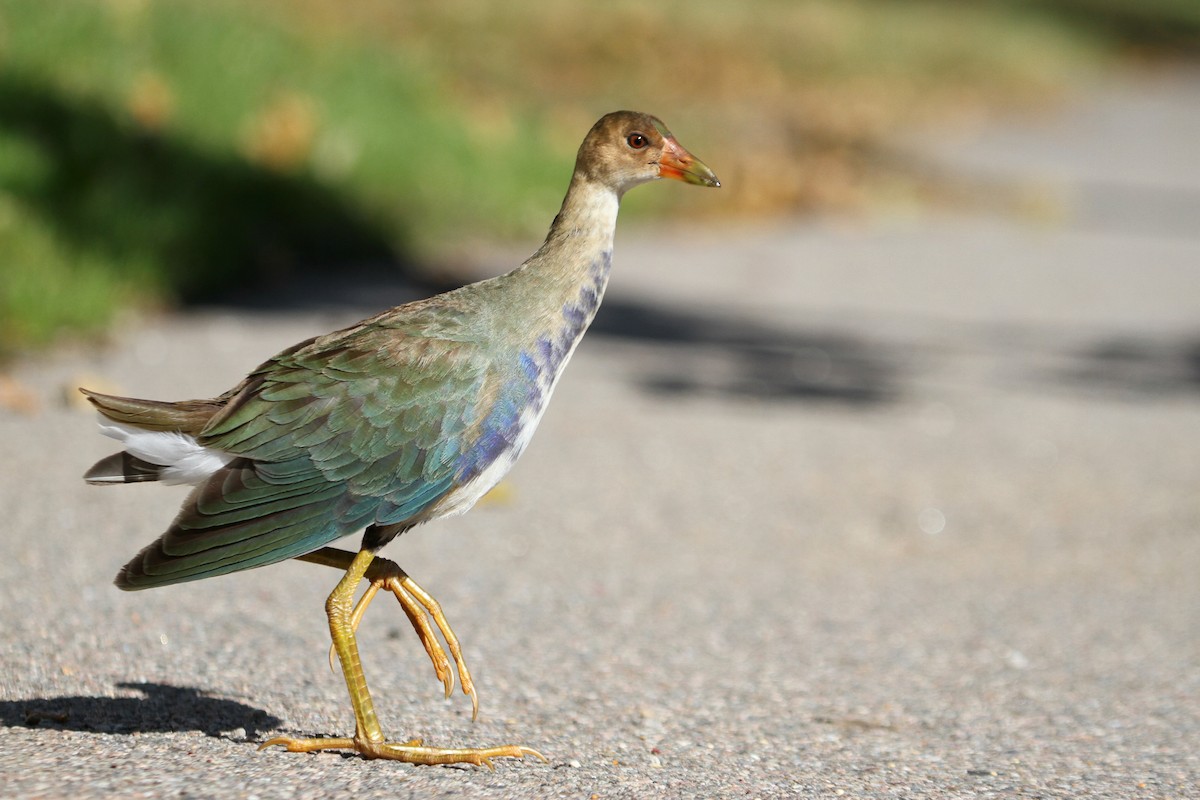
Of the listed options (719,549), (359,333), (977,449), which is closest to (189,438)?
(359,333)

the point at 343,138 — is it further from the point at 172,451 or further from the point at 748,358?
the point at 172,451

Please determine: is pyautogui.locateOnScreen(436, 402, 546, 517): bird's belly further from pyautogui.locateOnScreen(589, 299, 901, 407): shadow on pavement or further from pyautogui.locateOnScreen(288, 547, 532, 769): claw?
pyautogui.locateOnScreen(589, 299, 901, 407): shadow on pavement

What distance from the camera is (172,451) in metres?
3.62

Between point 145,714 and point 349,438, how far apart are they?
892 mm

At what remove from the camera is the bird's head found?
4.00m

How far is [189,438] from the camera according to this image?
3648 mm

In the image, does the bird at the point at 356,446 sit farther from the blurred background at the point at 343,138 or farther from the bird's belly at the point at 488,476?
the blurred background at the point at 343,138

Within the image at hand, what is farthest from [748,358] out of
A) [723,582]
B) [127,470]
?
[127,470]

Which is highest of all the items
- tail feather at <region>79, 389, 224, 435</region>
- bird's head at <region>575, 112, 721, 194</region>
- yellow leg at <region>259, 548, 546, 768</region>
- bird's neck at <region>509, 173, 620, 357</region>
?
bird's head at <region>575, 112, 721, 194</region>

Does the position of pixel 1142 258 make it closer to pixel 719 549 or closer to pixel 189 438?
pixel 719 549

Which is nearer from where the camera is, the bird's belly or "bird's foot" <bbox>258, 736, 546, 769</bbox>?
"bird's foot" <bbox>258, 736, 546, 769</bbox>

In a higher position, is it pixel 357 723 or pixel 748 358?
pixel 748 358

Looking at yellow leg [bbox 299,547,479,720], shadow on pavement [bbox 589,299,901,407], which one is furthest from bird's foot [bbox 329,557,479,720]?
shadow on pavement [bbox 589,299,901,407]

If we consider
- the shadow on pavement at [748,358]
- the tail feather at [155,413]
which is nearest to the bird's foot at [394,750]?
the tail feather at [155,413]
